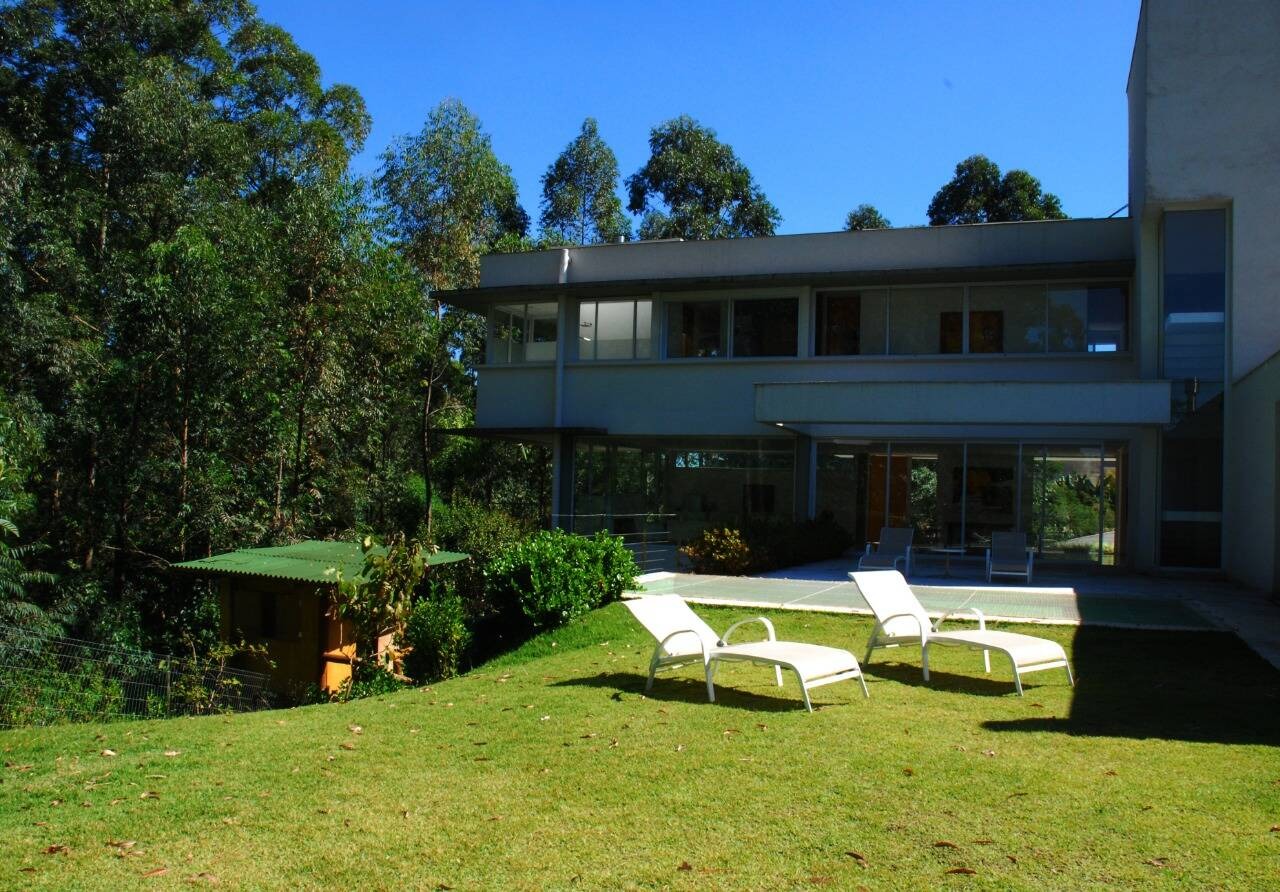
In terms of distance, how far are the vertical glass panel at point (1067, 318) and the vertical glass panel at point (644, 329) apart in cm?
838

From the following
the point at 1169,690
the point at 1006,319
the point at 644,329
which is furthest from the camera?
the point at 644,329

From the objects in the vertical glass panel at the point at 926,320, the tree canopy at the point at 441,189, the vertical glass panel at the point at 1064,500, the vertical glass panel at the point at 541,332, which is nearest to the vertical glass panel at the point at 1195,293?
the vertical glass panel at the point at 1064,500

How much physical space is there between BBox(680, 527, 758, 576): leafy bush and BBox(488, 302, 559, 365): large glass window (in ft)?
25.0

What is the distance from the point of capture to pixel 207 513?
22484 millimetres

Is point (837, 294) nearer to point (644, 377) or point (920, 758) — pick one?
point (644, 377)

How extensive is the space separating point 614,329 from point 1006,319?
845cm

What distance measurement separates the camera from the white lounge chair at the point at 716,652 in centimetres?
792

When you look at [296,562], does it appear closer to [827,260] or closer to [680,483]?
[680,483]

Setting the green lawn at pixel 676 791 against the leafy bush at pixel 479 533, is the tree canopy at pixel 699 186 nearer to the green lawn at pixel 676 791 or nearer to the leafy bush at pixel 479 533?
the leafy bush at pixel 479 533

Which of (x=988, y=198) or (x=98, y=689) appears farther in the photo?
(x=988, y=198)

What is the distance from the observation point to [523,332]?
84.5 feet

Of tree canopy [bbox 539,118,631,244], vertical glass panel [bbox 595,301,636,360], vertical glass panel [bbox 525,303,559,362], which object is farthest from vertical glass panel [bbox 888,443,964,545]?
tree canopy [bbox 539,118,631,244]

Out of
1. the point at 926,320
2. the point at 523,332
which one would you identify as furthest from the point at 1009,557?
the point at 523,332

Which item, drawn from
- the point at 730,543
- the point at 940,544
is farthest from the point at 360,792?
the point at 940,544
